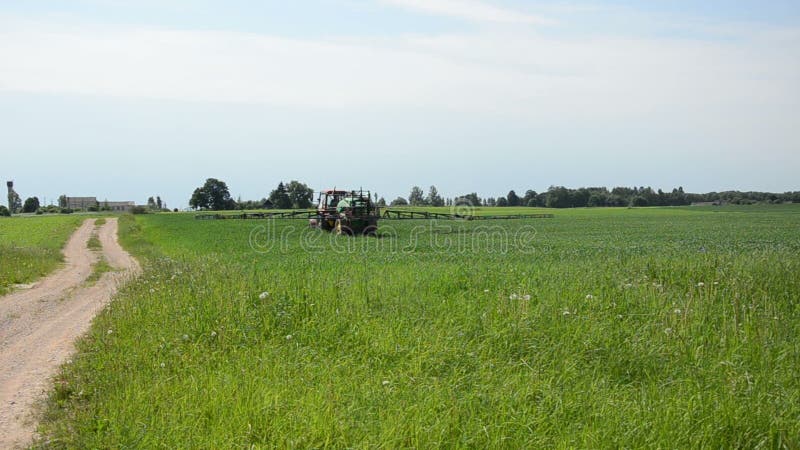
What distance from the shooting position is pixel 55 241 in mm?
37188

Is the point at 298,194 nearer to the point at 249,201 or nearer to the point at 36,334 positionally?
the point at 249,201

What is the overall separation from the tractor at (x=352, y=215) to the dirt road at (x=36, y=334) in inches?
613

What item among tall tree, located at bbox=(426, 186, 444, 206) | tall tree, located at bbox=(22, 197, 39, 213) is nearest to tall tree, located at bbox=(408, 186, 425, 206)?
tall tree, located at bbox=(426, 186, 444, 206)

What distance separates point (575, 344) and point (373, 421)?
12.1ft

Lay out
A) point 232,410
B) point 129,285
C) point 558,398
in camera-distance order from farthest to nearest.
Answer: point 129,285, point 558,398, point 232,410

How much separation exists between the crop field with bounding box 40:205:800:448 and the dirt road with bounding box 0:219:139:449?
38cm

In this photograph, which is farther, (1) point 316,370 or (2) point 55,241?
(2) point 55,241

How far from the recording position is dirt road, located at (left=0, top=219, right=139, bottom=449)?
7.24 m

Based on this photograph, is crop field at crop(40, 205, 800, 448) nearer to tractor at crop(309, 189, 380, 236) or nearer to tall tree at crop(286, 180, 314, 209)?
tractor at crop(309, 189, 380, 236)

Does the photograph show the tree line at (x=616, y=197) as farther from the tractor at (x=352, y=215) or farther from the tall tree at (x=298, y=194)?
the tractor at (x=352, y=215)

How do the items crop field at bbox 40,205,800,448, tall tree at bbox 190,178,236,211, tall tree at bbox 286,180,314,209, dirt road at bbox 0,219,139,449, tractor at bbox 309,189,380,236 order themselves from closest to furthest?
crop field at bbox 40,205,800,448, dirt road at bbox 0,219,139,449, tractor at bbox 309,189,380,236, tall tree at bbox 286,180,314,209, tall tree at bbox 190,178,236,211

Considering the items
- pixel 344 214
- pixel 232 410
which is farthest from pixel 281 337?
pixel 344 214

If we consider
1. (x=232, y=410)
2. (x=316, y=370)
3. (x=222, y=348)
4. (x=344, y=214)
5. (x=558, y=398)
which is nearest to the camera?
(x=232, y=410)

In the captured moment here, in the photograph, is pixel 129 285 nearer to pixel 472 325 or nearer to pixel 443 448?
pixel 472 325
